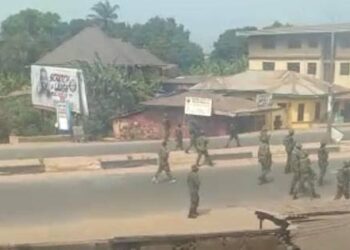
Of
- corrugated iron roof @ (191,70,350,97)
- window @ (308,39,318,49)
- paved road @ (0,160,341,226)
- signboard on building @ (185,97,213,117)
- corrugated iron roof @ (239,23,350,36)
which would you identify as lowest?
paved road @ (0,160,341,226)

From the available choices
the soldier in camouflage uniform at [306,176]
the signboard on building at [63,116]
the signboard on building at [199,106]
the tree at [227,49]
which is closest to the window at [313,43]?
the signboard on building at [199,106]

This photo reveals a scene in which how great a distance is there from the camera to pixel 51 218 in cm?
1570

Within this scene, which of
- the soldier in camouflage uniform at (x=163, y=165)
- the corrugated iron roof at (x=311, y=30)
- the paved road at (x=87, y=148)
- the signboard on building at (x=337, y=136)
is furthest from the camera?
the corrugated iron roof at (x=311, y=30)

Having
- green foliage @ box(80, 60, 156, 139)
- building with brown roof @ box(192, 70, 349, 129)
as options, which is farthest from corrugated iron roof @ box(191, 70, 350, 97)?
green foliage @ box(80, 60, 156, 139)

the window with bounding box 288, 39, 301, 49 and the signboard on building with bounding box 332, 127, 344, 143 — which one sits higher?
the window with bounding box 288, 39, 301, 49

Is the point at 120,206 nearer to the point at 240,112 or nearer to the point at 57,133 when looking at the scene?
the point at 240,112

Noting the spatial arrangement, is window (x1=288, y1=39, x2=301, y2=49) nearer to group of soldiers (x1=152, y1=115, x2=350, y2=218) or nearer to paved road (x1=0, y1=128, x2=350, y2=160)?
paved road (x1=0, y1=128, x2=350, y2=160)

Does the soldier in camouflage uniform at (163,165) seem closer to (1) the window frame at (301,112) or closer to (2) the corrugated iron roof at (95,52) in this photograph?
(1) the window frame at (301,112)

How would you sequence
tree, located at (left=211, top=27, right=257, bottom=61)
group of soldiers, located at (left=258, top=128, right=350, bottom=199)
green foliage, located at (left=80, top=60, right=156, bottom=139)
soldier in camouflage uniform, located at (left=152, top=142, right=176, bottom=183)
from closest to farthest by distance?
group of soldiers, located at (left=258, top=128, right=350, bottom=199), soldier in camouflage uniform, located at (left=152, top=142, right=176, bottom=183), green foliage, located at (left=80, top=60, right=156, bottom=139), tree, located at (left=211, top=27, right=257, bottom=61)

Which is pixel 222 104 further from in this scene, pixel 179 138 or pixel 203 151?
pixel 203 151

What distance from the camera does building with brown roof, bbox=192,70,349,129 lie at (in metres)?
36.0

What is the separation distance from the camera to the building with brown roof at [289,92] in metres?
36.0

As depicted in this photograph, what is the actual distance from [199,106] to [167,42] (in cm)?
4669

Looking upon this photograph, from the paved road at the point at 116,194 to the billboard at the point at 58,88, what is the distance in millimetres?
13982
